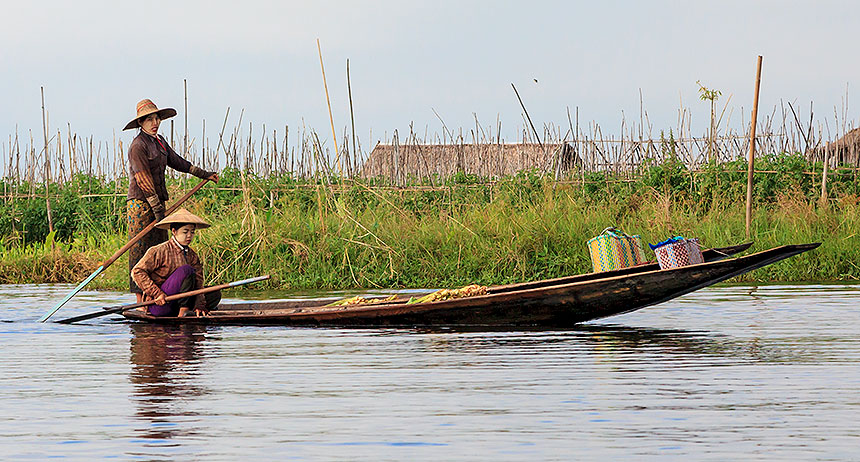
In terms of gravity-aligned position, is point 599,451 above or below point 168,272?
below

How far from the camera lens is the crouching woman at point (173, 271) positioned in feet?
26.9

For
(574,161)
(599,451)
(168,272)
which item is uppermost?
(574,161)

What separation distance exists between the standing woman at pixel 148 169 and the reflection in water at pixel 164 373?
4.37 feet

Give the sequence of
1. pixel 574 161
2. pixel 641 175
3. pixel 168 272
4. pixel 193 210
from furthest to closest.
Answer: pixel 574 161 → pixel 641 175 → pixel 193 210 → pixel 168 272

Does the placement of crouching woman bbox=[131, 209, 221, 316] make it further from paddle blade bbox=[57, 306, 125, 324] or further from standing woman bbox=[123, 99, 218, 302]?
standing woman bbox=[123, 99, 218, 302]

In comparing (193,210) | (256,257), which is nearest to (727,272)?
(256,257)

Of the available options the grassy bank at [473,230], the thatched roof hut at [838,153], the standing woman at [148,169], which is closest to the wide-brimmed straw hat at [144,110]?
the standing woman at [148,169]

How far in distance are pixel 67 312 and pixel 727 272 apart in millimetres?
5344

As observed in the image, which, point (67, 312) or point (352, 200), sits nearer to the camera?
point (67, 312)

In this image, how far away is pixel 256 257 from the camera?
1252 cm

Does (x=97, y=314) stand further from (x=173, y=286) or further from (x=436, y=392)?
(x=436, y=392)

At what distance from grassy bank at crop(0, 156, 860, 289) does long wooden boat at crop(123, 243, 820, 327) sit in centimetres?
382

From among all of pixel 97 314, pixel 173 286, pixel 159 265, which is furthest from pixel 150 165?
pixel 173 286

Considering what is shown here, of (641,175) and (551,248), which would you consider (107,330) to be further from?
(641,175)
